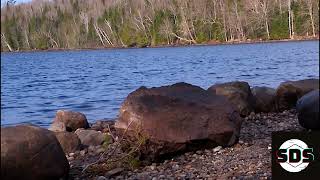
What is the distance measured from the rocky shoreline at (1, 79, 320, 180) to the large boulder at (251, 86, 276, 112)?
10.4ft

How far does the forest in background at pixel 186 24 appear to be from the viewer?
72188mm

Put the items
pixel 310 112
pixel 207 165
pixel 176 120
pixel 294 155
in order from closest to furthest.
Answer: pixel 294 155 < pixel 207 165 < pixel 176 120 < pixel 310 112

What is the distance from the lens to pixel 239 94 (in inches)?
513

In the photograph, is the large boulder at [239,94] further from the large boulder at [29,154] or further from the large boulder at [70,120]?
the large boulder at [29,154]

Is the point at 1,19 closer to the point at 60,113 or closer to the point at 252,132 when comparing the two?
the point at 252,132

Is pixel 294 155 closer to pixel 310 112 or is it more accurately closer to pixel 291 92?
pixel 310 112

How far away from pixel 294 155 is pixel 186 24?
81653 millimetres

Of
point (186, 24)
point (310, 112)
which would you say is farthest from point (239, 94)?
point (186, 24)

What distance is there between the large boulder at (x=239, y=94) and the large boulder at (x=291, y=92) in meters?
1.10

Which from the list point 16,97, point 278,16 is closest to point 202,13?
point 278,16

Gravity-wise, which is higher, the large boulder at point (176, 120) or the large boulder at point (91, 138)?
the large boulder at point (176, 120)

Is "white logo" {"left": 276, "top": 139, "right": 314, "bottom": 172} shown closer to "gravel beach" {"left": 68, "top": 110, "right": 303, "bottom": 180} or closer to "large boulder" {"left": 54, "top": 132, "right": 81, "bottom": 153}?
"gravel beach" {"left": 68, "top": 110, "right": 303, "bottom": 180}

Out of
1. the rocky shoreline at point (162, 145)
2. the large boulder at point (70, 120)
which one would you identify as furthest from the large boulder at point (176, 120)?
the large boulder at point (70, 120)

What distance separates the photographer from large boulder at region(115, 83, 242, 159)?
808cm
